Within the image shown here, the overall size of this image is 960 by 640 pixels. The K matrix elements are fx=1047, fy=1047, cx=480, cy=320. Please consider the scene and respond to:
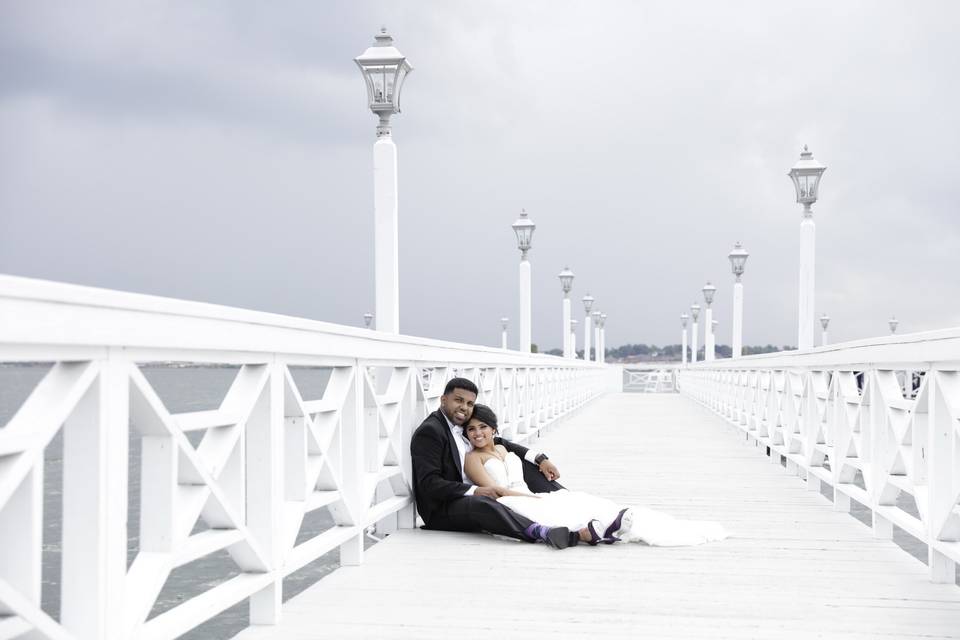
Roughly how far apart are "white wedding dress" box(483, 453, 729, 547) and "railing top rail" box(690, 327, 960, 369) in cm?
139

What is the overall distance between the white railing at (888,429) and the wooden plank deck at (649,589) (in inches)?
9.4

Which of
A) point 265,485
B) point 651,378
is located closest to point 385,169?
point 265,485

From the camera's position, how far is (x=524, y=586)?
16.2 ft

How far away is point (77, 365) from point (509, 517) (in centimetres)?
380

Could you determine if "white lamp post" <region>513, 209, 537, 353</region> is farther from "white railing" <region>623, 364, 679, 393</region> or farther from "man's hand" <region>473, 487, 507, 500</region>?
"white railing" <region>623, 364, 679, 393</region>

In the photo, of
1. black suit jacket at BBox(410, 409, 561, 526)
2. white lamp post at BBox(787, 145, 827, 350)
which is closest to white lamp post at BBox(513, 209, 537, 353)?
white lamp post at BBox(787, 145, 827, 350)

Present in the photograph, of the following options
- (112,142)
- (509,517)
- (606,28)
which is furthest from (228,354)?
(606,28)

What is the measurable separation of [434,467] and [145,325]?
3692mm

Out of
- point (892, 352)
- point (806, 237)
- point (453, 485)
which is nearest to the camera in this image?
point (892, 352)

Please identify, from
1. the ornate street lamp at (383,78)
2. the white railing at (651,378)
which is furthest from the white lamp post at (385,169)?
the white railing at (651,378)

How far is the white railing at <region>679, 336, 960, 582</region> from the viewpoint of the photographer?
16.1 feet

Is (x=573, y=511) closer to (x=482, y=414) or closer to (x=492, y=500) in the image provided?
(x=492, y=500)

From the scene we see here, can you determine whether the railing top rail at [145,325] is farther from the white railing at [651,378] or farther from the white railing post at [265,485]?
the white railing at [651,378]

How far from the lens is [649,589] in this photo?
4895 mm
